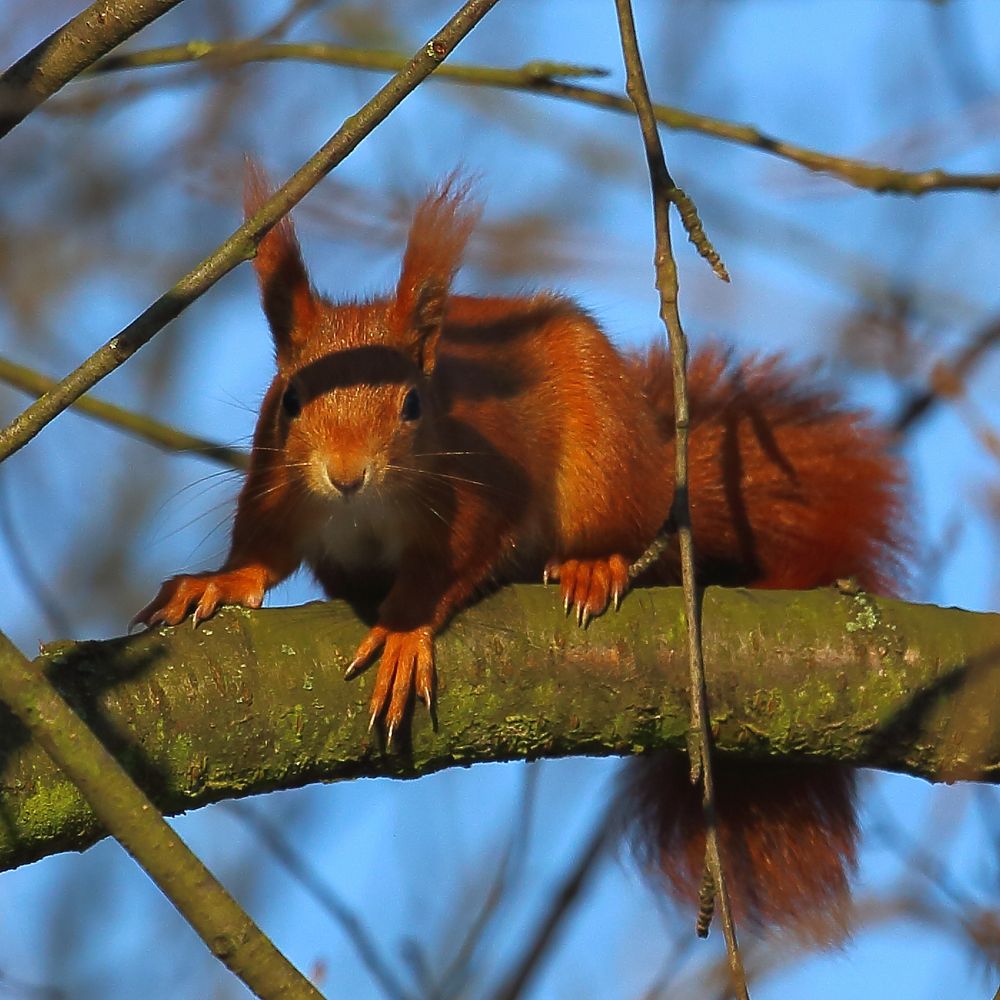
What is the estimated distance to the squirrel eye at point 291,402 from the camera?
237 cm

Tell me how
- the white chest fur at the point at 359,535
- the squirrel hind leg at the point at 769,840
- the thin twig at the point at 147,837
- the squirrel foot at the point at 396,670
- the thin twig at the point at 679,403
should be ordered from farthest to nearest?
the squirrel hind leg at the point at 769,840 < the white chest fur at the point at 359,535 < the squirrel foot at the point at 396,670 < the thin twig at the point at 679,403 < the thin twig at the point at 147,837

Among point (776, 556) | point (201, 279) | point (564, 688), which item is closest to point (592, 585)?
point (564, 688)

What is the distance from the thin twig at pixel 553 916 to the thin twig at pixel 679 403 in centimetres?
64

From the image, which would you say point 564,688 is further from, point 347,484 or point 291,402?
point 291,402

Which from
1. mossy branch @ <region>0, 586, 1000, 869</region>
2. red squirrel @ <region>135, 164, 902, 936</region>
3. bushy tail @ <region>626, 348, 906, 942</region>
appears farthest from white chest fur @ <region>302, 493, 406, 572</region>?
bushy tail @ <region>626, 348, 906, 942</region>

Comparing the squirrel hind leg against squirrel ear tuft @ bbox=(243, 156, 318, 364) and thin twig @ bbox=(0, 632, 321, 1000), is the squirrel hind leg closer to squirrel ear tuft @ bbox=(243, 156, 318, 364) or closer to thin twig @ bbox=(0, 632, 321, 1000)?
squirrel ear tuft @ bbox=(243, 156, 318, 364)

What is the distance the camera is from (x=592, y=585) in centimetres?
229

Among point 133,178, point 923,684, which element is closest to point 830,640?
point 923,684

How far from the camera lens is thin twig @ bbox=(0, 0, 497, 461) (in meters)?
1.58

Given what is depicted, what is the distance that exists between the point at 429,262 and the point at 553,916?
42.1 inches

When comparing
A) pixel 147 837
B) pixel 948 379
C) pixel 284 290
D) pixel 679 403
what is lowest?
pixel 147 837

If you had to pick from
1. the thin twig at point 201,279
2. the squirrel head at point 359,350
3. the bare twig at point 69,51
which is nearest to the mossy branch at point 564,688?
the squirrel head at point 359,350

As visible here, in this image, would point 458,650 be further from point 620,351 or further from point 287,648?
point 620,351

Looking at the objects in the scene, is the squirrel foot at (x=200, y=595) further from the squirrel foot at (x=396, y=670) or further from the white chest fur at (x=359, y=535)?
the squirrel foot at (x=396, y=670)
